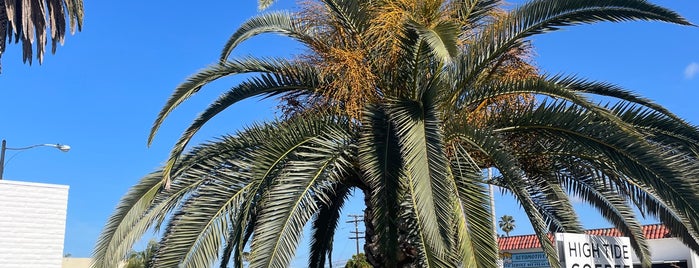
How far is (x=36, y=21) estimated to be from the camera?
75.6 feet

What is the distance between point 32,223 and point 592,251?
12.1 meters

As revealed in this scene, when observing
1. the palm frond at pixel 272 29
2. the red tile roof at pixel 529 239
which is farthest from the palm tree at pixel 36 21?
the red tile roof at pixel 529 239

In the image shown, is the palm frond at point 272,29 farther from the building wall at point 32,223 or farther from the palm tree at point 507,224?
the palm tree at point 507,224

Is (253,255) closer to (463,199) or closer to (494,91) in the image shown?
(463,199)

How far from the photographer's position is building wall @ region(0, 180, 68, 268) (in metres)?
15.1

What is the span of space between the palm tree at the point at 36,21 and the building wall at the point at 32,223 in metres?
8.49

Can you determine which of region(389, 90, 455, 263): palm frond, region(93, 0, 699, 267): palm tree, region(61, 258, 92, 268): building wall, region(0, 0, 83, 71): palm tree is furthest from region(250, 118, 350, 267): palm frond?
region(61, 258, 92, 268): building wall

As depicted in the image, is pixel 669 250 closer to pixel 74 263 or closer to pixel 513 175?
pixel 513 175

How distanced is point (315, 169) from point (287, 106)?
1.93m

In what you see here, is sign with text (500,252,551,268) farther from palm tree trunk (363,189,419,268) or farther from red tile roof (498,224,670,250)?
red tile roof (498,224,670,250)

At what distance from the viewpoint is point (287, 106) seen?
35.8 ft

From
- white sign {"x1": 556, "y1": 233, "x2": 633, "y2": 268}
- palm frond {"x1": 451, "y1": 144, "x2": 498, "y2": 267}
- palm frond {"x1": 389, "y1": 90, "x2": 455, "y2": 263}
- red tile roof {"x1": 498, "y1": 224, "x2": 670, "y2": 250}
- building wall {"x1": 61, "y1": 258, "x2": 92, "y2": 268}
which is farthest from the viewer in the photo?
building wall {"x1": 61, "y1": 258, "x2": 92, "y2": 268}

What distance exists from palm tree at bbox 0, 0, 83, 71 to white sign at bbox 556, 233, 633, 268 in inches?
760

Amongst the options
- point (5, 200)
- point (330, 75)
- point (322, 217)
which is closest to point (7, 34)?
point (5, 200)
